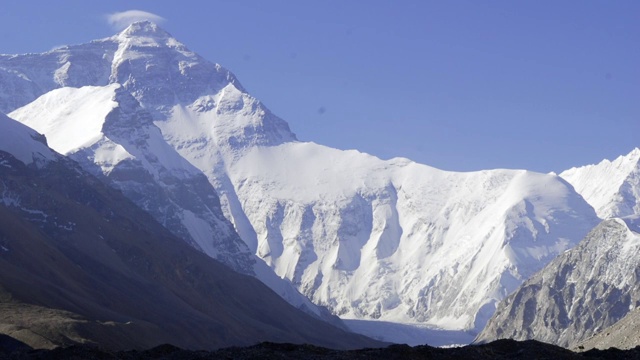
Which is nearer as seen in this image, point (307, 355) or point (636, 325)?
point (307, 355)

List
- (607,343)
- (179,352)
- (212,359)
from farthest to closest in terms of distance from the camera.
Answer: (607,343) → (179,352) → (212,359)

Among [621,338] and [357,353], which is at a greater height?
[621,338]

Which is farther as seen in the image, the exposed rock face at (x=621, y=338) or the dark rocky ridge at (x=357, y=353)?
the exposed rock face at (x=621, y=338)

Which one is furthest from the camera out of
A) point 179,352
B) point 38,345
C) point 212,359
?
point 38,345

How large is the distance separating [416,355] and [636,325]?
282 feet

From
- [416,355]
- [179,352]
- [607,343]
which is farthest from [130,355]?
[607,343]

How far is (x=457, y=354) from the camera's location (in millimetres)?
95625

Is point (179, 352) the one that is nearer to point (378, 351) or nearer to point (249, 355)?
point (249, 355)

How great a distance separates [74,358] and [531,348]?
3607 centimetres

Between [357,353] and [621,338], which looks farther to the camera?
[621,338]

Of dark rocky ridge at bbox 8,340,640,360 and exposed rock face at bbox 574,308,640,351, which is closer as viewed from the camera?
dark rocky ridge at bbox 8,340,640,360

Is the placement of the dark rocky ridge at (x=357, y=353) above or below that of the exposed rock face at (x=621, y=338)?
below

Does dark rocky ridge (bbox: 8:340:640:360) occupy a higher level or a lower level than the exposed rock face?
lower

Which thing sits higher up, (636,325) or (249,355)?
(636,325)
